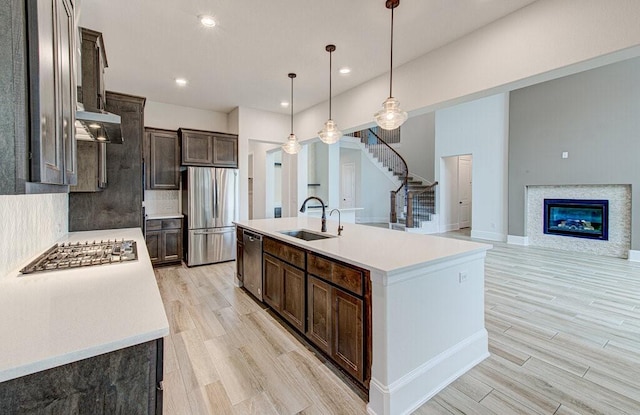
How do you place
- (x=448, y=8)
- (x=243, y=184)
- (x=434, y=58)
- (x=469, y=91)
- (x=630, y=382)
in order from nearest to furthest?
(x=630, y=382)
(x=448, y=8)
(x=469, y=91)
(x=434, y=58)
(x=243, y=184)

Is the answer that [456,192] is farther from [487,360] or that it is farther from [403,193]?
[487,360]

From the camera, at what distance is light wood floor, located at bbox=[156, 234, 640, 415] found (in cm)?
187

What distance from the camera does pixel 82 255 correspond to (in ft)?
6.31

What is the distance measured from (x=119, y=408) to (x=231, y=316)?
7.38ft

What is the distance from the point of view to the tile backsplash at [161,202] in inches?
214

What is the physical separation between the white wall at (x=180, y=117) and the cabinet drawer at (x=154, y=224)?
188cm

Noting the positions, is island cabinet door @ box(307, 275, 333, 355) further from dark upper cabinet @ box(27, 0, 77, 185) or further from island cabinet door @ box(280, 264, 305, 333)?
dark upper cabinet @ box(27, 0, 77, 185)

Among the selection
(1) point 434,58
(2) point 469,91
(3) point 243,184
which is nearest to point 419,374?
(2) point 469,91

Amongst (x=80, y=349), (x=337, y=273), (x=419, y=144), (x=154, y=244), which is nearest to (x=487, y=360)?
(x=337, y=273)

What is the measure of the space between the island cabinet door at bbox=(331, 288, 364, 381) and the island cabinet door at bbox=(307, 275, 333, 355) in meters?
0.08

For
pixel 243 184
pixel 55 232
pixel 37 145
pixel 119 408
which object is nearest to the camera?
pixel 37 145

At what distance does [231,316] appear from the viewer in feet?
10.3

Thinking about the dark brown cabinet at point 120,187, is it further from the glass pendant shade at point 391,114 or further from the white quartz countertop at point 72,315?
the glass pendant shade at point 391,114

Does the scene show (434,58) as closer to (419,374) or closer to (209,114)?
(419,374)
